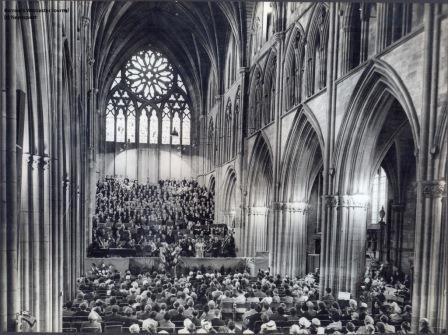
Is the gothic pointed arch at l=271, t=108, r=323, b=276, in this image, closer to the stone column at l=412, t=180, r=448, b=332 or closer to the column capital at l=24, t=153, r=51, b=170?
the stone column at l=412, t=180, r=448, b=332

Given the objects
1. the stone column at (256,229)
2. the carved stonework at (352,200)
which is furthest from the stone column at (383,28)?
the stone column at (256,229)

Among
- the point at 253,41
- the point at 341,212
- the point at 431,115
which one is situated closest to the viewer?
the point at 431,115

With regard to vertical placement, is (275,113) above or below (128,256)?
above

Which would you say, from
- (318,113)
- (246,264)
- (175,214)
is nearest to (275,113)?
(318,113)

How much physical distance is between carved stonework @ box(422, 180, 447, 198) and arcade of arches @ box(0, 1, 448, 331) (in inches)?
1.2

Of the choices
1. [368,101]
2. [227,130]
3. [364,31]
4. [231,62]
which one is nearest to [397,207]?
[368,101]

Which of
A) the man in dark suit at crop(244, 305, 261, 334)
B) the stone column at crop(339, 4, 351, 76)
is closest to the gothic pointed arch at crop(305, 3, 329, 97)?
the stone column at crop(339, 4, 351, 76)

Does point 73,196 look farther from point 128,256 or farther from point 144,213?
point 144,213

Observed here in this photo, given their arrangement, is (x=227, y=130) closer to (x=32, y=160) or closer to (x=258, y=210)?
(x=258, y=210)

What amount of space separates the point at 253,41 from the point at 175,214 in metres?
14.7

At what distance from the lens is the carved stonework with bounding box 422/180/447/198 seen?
1303 cm

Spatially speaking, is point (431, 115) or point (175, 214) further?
point (175, 214)

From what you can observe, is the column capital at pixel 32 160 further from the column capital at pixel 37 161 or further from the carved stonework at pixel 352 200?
the carved stonework at pixel 352 200

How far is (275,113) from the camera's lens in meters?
29.5
